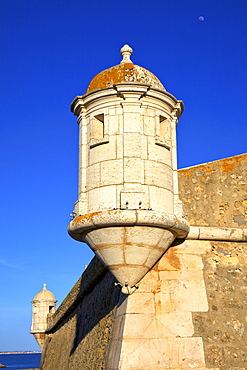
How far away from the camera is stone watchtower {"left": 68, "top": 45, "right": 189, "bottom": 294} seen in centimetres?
708

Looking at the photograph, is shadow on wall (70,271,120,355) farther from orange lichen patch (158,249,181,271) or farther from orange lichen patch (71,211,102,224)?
orange lichen patch (71,211,102,224)

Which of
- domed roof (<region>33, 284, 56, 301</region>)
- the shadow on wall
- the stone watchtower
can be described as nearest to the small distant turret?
domed roof (<region>33, 284, 56, 301</region>)

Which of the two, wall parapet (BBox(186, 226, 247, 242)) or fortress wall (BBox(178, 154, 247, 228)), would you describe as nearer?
wall parapet (BBox(186, 226, 247, 242))

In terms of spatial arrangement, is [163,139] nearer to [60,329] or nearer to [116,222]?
[116,222]

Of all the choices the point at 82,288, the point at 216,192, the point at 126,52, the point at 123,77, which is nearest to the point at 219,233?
the point at 216,192

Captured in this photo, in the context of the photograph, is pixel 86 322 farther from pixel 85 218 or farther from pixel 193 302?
pixel 85 218

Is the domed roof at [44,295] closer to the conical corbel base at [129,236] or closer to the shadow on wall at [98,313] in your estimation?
the shadow on wall at [98,313]

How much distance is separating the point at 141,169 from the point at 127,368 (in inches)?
112

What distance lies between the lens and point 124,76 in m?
7.79

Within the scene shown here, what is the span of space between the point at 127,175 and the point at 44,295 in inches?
536

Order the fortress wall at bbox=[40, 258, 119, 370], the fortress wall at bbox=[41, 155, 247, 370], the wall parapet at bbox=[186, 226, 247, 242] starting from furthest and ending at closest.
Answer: the fortress wall at bbox=[40, 258, 119, 370] < the wall parapet at bbox=[186, 226, 247, 242] < the fortress wall at bbox=[41, 155, 247, 370]

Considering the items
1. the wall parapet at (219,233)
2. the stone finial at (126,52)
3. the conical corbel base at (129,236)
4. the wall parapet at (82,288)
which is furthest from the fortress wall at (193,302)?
the stone finial at (126,52)

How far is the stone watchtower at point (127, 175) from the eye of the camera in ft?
23.2

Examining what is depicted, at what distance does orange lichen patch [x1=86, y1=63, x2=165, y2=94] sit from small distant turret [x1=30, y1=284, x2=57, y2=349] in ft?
41.5
